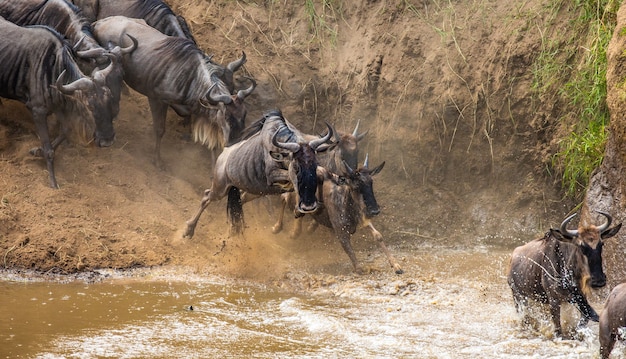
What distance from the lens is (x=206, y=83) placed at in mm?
10883

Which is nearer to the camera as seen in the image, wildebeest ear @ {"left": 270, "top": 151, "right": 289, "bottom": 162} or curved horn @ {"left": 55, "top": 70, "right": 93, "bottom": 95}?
wildebeest ear @ {"left": 270, "top": 151, "right": 289, "bottom": 162}

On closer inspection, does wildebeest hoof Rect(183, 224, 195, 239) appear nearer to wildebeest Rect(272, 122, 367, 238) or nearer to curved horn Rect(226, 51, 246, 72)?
wildebeest Rect(272, 122, 367, 238)

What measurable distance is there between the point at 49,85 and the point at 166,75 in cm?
131

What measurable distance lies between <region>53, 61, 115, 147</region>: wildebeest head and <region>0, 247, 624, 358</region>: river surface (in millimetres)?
1930

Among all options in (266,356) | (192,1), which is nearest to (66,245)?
(266,356)

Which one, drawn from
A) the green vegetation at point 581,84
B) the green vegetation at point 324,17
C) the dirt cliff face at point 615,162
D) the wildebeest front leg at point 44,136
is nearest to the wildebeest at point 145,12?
the green vegetation at point 324,17

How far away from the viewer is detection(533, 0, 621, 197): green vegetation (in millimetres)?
9617

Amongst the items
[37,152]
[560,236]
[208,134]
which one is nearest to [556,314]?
[560,236]

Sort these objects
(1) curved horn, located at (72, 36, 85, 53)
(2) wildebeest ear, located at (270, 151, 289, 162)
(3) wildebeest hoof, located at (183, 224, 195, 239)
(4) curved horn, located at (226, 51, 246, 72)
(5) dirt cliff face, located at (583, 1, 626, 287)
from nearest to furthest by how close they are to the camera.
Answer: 1. (5) dirt cliff face, located at (583, 1, 626, 287)
2. (2) wildebeest ear, located at (270, 151, 289, 162)
3. (3) wildebeest hoof, located at (183, 224, 195, 239)
4. (1) curved horn, located at (72, 36, 85, 53)
5. (4) curved horn, located at (226, 51, 246, 72)

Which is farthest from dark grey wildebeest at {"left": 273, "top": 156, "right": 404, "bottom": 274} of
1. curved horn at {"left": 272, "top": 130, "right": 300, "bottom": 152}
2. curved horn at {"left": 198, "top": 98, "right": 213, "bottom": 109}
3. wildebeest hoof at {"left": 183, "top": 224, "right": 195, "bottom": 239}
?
curved horn at {"left": 198, "top": 98, "right": 213, "bottom": 109}

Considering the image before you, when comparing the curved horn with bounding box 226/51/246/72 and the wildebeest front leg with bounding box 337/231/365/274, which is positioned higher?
the curved horn with bounding box 226/51/246/72

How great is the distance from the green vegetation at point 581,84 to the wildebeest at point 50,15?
206 inches

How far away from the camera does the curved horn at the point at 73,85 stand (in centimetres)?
1034

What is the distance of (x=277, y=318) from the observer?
805 centimetres
